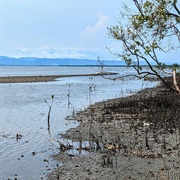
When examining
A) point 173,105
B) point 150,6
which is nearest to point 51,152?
point 150,6

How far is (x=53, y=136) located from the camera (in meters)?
13.8

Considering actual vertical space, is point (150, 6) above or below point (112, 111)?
above

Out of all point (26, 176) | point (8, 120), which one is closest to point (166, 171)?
point (26, 176)

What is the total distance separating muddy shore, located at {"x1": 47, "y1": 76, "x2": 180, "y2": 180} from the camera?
→ 8547 mm

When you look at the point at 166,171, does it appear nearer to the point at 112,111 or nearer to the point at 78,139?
the point at 78,139

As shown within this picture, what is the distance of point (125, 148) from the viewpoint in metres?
10.7

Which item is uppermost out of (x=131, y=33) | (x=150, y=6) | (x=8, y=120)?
(x=150, y=6)

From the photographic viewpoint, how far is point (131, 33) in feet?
28.8

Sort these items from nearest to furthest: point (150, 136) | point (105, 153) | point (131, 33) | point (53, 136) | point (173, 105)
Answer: point (131, 33) < point (105, 153) < point (150, 136) < point (53, 136) < point (173, 105)

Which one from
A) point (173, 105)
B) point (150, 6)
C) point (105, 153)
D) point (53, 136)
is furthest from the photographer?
point (173, 105)

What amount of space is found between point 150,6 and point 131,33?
1091mm

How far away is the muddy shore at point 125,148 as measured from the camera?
8.55m

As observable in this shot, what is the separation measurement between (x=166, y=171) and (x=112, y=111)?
422 inches

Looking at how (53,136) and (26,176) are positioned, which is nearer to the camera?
(26,176)
